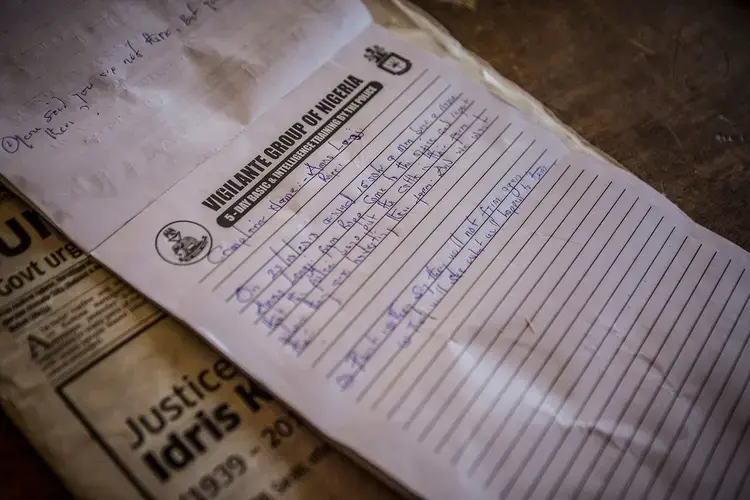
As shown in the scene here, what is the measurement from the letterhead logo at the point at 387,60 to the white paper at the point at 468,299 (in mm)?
32

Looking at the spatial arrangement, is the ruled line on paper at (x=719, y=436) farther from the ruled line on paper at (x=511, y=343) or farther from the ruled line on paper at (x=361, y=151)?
the ruled line on paper at (x=361, y=151)

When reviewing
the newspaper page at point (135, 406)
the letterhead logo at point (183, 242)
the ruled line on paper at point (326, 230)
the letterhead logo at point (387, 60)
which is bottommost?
the newspaper page at point (135, 406)

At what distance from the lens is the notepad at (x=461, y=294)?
0.27 metres

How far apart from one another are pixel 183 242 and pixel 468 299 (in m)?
0.17

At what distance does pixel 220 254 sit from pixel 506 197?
0.61ft

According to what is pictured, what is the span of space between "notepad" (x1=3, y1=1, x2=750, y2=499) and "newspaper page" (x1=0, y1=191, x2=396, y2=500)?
0.02m

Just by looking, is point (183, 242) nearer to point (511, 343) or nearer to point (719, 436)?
point (511, 343)

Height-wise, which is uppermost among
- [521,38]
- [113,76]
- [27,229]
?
[521,38]

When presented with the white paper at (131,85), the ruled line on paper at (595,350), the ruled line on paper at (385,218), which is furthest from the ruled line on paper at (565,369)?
the white paper at (131,85)

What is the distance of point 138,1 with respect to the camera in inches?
14.8

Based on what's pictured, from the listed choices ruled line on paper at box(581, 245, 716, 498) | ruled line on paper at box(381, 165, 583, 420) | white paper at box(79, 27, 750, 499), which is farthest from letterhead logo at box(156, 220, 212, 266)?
ruled line on paper at box(581, 245, 716, 498)

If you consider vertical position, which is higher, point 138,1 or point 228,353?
point 138,1

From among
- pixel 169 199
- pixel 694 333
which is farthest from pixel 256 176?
pixel 694 333

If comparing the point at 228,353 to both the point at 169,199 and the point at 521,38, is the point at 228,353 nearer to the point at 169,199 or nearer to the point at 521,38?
the point at 169,199
